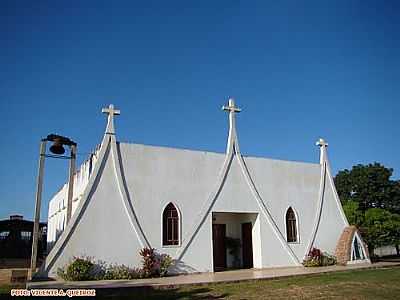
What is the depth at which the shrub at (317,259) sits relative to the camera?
1736cm

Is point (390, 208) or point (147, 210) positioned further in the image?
point (390, 208)

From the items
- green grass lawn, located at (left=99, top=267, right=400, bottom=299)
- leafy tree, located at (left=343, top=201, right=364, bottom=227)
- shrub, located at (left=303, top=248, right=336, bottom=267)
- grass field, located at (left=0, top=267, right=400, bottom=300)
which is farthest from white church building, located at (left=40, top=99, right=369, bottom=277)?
green grass lawn, located at (left=99, top=267, right=400, bottom=299)

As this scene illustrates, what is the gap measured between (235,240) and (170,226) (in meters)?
4.03

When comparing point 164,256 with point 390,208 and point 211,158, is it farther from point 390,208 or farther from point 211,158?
point 390,208

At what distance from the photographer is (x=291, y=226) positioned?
18000mm

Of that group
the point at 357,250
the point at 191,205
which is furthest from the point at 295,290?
the point at 357,250

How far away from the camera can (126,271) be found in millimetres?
13305

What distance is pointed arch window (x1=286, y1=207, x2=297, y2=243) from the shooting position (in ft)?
58.2

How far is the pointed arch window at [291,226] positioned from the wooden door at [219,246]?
109 inches

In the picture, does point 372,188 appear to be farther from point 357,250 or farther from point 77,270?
point 77,270

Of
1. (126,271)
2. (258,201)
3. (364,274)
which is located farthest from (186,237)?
(364,274)

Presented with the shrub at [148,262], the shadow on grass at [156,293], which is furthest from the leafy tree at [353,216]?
the shadow on grass at [156,293]

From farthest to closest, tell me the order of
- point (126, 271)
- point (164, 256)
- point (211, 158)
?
point (211, 158)
point (164, 256)
point (126, 271)

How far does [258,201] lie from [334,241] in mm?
4775
